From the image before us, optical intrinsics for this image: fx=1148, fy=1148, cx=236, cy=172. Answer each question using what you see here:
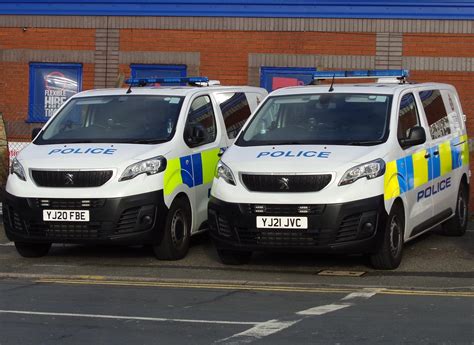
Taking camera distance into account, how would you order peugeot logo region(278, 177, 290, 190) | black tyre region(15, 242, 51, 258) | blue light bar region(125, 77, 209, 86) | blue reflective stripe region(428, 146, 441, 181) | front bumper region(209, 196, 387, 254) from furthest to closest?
blue light bar region(125, 77, 209, 86) → black tyre region(15, 242, 51, 258) → blue reflective stripe region(428, 146, 441, 181) → peugeot logo region(278, 177, 290, 190) → front bumper region(209, 196, 387, 254)

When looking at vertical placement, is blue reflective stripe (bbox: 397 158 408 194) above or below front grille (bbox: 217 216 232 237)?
above

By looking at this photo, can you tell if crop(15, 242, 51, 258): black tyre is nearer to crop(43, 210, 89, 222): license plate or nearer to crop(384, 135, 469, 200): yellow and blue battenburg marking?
crop(43, 210, 89, 222): license plate

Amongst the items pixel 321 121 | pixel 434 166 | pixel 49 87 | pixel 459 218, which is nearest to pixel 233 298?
pixel 321 121

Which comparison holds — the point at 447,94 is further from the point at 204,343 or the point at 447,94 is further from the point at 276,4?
the point at 204,343

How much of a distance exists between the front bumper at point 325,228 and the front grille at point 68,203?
151 centimetres

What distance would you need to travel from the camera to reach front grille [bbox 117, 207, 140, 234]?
11.6 m

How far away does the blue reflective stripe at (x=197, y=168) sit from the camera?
12560mm

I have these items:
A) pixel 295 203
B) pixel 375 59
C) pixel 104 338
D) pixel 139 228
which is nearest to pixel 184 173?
pixel 139 228

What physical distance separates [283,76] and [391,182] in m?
8.07

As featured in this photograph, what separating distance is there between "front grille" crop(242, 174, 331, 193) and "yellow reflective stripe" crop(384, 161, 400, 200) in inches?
22.9

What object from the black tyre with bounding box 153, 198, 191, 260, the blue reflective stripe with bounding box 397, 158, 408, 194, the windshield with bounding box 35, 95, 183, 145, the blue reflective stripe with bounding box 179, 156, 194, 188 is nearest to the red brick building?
the windshield with bounding box 35, 95, 183, 145

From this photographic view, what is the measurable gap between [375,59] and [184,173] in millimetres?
7090

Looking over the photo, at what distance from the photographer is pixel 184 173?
484 inches

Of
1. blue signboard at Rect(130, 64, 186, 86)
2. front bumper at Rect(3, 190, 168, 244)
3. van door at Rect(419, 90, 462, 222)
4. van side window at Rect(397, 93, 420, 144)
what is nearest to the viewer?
front bumper at Rect(3, 190, 168, 244)
